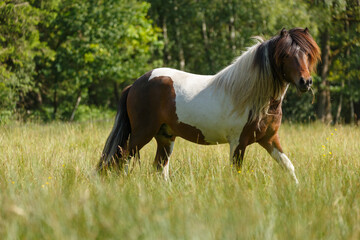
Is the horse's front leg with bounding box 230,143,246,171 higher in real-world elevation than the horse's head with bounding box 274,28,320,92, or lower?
lower

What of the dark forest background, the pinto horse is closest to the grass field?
the pinto horse

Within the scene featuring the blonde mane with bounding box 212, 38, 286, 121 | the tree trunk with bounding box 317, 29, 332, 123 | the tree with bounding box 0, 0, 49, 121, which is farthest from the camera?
the tree trunk with bounding box 317, 29, 332, 123

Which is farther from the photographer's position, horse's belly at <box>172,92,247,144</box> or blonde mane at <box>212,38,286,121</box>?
horse's belly at <box>172,92,247,144</box>

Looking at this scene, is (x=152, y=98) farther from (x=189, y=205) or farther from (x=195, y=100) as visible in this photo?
(x=189, y=205)

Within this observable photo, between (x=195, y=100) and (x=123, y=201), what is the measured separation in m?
2.03

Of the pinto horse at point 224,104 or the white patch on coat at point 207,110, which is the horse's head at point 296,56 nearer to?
the pinto horse at point 224,104

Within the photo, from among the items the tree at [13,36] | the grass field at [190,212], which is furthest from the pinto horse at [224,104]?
the tree at [13,36]

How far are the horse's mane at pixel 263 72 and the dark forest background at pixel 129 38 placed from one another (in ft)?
25.2

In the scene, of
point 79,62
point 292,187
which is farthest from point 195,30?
point 292,187

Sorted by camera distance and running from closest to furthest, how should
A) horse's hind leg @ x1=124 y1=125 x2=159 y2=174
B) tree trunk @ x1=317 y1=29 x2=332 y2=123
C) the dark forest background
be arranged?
horse's hind leg @ x1=124 y1=125 x2=159 y2=174 < the dark forest background < tree trunk @ x1=317 y1=29 x2=332 y2=123

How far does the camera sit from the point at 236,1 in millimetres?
15367

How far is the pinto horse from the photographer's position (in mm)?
4070

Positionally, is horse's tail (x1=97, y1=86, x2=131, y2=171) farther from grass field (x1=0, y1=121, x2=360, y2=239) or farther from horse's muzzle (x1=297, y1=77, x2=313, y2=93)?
horse's muzzle (x1=297, y1=77, x2=313, y2=93)

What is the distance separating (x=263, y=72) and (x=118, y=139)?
204 cm
